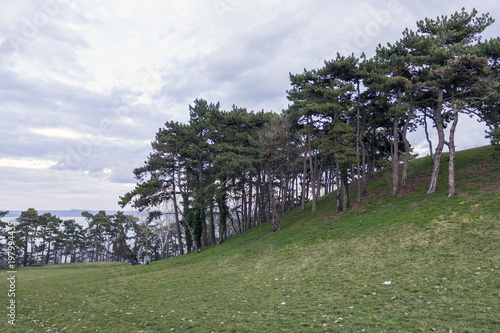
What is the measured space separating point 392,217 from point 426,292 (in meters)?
12.9

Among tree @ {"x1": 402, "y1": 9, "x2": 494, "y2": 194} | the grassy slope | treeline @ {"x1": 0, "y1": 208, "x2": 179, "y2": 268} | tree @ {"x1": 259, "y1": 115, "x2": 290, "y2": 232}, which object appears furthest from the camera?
treeline @ {"x1": 0, "y1": 208, "x2": 179, "y2": 268}

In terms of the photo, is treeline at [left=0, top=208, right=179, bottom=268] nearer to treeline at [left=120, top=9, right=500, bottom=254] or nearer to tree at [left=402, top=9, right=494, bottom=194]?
treeline at [left=120, top=9, right=500, bottom=254]

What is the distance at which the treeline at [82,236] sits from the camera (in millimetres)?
53156

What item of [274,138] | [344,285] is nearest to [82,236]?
[274,138]

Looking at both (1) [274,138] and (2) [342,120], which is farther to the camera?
(2) [342,120]

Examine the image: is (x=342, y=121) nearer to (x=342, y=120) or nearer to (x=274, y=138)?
(x=342, y=120)

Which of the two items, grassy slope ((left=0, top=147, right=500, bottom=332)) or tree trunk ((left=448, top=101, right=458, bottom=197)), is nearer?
grassy slope ((left=0, top=147, right=500, bottom=332))

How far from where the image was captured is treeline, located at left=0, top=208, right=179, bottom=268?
53156mm

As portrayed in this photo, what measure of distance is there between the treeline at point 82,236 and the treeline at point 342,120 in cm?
1791

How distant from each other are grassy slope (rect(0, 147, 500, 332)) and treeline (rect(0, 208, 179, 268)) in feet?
114

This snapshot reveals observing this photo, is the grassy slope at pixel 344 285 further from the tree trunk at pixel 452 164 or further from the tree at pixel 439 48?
the tree at pixel 439 48

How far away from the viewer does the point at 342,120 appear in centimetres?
3303

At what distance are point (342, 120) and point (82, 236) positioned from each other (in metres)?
63.4

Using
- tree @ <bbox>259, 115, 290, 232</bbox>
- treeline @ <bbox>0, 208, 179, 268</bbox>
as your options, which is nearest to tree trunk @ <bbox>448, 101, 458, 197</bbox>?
tree @ <bbox>259, 115, 290, 232</bbox>
